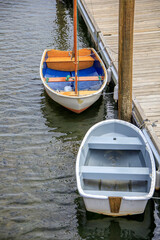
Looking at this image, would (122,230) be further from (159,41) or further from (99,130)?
(159,41)

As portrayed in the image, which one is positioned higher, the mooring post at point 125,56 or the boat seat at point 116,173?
the mooring post at point 125,56

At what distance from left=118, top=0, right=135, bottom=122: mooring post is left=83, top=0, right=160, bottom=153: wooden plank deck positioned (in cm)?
49

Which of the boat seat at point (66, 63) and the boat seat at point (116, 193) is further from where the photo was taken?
the boat seat at point (66, 63)

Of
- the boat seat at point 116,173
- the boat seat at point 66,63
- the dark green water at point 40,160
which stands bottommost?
the dark green water at point 40,160

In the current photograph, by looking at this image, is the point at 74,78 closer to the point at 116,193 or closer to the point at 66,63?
the point at 66,63

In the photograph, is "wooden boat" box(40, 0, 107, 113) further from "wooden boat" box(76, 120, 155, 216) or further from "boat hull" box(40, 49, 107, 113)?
"wooden boat" box(76, 120, 155, 216)

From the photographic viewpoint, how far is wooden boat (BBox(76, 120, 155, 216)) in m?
7.16

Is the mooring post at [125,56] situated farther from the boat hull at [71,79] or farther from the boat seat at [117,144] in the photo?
the boat hull at [71,79]

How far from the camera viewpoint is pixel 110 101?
12812 millimetres

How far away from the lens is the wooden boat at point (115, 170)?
7.16 metres

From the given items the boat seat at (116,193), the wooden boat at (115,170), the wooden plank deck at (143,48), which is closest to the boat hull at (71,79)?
the wooden plank deck at (143,48)

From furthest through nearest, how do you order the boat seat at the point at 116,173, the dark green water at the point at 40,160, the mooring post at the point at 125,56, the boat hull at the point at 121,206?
1. the mooring post at the point at 125,56
2. the boat seat at the point at 116,173
3. the dark green water at the point at 40,160
4. the boat hull at the point at 121,206

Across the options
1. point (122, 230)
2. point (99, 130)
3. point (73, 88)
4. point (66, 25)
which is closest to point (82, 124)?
point (73, 88)

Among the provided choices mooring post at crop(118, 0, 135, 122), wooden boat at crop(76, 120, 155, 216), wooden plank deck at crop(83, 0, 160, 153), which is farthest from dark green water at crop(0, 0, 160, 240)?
mooring post at crop(118, 0, 135, 122)
